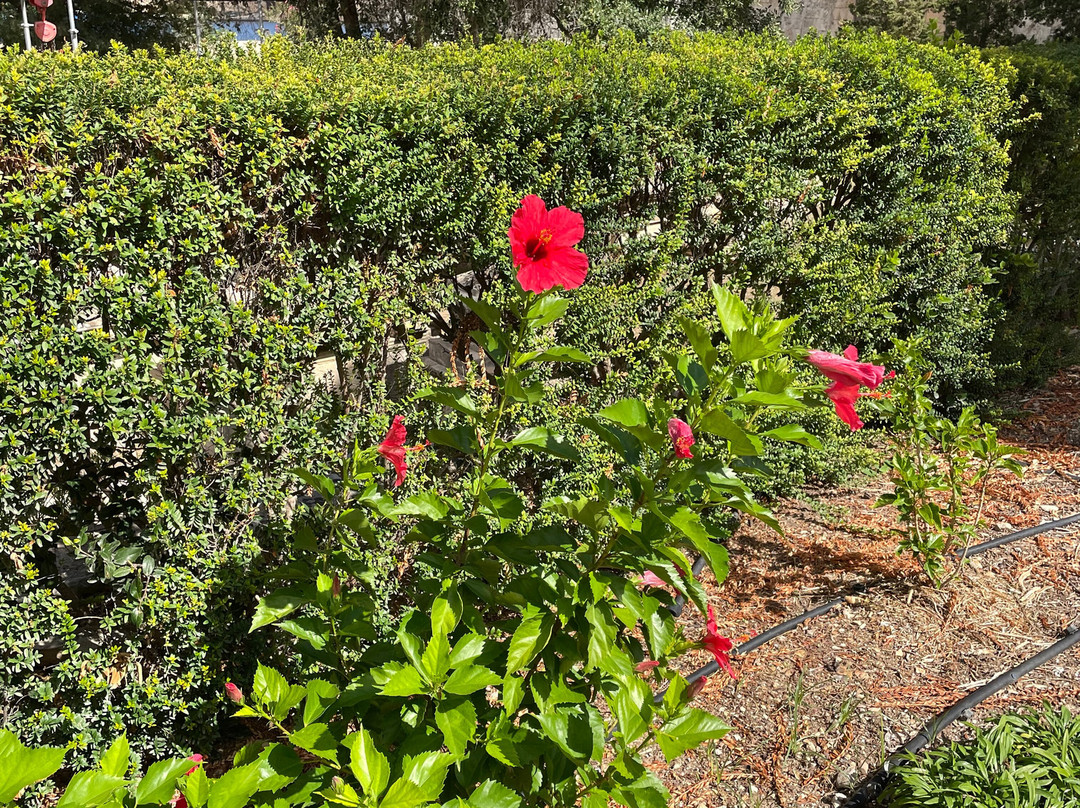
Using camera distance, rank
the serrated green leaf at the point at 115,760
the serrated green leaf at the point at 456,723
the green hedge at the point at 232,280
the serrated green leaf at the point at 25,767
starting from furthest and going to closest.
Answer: the green hedge at the point at 232,280 < the serrated green leaf at the point at 456,723 < the serrated green leaf at the point at 115,760 < the serrated green leaf at the point at 25,767

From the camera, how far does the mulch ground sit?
2.62 m

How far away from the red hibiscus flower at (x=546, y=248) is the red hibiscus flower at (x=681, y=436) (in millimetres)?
341

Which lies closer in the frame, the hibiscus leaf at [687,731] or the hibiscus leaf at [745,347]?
the hibiscus leaf at [745,347]

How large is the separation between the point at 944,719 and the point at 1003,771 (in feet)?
1.11

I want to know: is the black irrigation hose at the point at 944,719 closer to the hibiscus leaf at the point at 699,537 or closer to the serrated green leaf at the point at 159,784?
the hibiscus leaf at the point at 699,537

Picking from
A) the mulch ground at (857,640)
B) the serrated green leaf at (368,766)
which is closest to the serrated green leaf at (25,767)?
the serrated green leaf at (368,766)

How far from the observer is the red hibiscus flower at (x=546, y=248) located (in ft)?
5.31

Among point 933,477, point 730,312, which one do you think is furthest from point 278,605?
point 933,477

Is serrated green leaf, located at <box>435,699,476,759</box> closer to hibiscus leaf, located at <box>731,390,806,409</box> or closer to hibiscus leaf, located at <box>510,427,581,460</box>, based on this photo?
hibiscus leaf, located at <box>510,427,581,460</box>

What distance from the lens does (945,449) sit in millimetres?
3508

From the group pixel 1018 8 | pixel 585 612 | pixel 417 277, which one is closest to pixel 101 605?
Result: pixel 417 277

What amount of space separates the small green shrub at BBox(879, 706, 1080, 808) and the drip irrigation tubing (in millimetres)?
710

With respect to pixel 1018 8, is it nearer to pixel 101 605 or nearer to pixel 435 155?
pixel 435 155

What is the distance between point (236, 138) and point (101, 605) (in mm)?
1492
